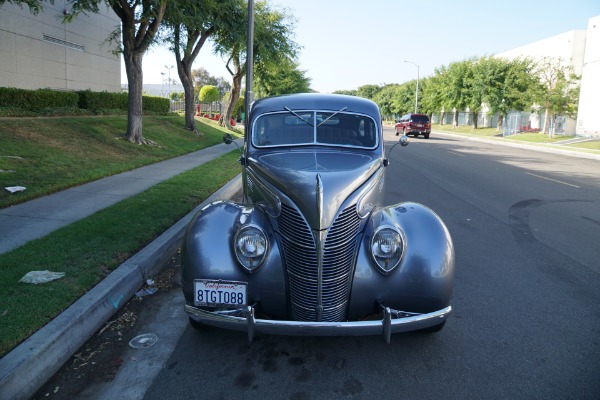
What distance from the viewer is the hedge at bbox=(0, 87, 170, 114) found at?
45.4 feet

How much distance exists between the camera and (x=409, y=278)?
10.4 feet

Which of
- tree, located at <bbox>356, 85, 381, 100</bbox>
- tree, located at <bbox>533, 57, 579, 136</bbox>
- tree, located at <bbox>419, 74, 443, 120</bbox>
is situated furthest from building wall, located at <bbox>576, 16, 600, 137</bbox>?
tree, located at <bbox>356, 85, 381, 100</bbox>

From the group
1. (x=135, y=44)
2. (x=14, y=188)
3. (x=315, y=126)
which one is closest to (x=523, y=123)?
(x=135, y=44)

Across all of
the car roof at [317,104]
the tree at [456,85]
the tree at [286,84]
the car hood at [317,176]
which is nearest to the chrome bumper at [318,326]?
the car hood at [317,176]

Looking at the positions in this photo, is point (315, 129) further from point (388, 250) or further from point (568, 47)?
point (568, 47)

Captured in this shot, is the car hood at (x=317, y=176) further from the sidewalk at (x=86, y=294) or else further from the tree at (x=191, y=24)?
the tree at (x=191, y=24)

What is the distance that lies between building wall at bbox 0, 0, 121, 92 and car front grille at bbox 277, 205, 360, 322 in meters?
16.9

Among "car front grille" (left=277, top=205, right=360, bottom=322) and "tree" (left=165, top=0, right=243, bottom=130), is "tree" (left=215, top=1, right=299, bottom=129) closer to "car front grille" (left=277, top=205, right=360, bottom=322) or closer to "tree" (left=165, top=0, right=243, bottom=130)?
"tree" (left=165, top=0, right=243, bottom=130)

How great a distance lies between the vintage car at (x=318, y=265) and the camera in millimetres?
3092

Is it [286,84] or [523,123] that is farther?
[286,84]

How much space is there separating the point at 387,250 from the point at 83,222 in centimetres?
443

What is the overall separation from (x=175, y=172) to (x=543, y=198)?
8.32 m

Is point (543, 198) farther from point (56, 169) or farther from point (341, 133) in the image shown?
point (56, 169)

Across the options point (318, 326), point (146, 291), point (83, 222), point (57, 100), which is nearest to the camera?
point (318, 326)
